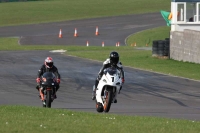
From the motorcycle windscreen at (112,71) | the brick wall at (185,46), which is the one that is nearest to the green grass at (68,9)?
the brick wall at (185,46)

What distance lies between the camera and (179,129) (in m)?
10.7

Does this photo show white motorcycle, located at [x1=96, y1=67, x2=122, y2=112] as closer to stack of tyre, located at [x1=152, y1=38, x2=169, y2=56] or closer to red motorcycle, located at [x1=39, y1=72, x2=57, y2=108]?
red motorcycle, located at [x1=39, y1=72, x2=57, y2=108]

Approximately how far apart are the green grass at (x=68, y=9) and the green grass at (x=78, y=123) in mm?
53927

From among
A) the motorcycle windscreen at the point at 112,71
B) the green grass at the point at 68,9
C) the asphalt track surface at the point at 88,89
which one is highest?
the motorcycle windscreen at the point at 112,71

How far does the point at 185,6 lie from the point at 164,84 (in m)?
13.7

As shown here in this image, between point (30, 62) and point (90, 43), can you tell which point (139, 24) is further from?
point (30, 62)

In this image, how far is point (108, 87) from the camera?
1546cm

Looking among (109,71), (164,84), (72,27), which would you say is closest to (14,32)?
(72,27)

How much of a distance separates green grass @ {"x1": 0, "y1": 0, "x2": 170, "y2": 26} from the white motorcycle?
5095 cm

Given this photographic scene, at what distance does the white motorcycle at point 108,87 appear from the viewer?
15352mm

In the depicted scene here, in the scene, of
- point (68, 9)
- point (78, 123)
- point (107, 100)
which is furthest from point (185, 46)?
point (68, 9)

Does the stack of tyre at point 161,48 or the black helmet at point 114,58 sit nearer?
the black helmet at point 114,58

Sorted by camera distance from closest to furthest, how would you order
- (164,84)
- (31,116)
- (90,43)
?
(31,116) < (164,84) < (90,43)

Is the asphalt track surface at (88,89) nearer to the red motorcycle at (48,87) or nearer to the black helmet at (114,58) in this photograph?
the red motorcycle at (48,87)
